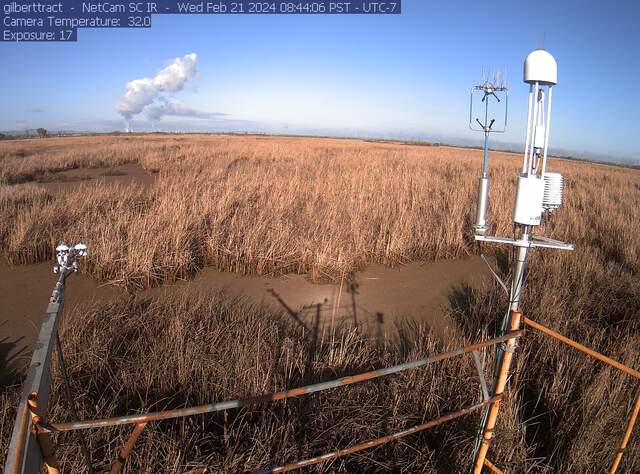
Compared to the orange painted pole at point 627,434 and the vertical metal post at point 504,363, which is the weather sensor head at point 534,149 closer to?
the vertical metal post at point 504,363

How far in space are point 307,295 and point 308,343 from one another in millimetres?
1238

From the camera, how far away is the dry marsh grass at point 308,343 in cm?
217

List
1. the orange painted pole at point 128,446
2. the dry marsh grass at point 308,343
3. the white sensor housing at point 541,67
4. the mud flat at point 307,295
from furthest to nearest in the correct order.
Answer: the mud flat at point 307,295 → the dry marsh grass at point 308,343 → the white sensor housing at point 541,67 → the orange painted pole at point 128,446

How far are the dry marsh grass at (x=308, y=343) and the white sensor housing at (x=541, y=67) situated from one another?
1879 millimetres

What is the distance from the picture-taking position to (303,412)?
2361 millimetres

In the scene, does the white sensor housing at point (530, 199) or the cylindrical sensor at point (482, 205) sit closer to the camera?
the white sensor housing at point (530, 199)

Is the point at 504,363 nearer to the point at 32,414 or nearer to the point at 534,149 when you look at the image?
the point at 534,149

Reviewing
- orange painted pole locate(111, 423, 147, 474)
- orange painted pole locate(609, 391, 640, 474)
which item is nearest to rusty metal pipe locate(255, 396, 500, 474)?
orange painted pole locate(111, 423, 147, 474)

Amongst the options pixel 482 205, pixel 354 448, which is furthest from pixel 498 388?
pixel 482 205

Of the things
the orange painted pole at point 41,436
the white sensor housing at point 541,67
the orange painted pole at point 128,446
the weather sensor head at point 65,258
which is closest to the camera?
the orange painted pole at point 41,436

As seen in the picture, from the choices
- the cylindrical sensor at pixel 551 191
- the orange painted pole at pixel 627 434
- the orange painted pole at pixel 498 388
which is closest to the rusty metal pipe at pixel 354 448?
the orange painted pole at pixel 498 388

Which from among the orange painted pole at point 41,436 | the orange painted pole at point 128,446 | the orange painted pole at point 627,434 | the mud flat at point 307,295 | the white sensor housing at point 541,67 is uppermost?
the white sensor housing at point 541,67

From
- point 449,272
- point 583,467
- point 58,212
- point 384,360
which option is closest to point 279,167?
point 58,212

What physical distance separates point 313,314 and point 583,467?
8.14ft
